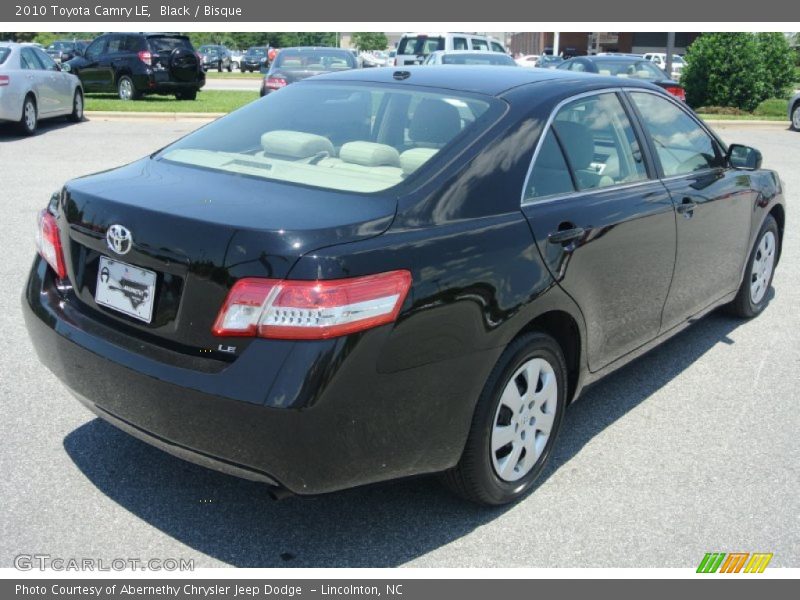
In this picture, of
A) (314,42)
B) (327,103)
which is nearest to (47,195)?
(327,103)

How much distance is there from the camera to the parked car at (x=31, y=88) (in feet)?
45.5

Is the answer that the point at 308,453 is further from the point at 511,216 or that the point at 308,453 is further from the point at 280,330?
the point at 511,216

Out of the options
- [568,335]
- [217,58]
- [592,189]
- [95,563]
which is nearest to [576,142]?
[592,189]

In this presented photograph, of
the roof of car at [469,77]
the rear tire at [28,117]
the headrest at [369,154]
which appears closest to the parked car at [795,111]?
the rear tire at [28,117]

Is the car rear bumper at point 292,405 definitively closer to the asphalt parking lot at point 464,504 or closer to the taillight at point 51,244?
the taillight at point 51,244

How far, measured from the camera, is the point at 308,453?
2717mm

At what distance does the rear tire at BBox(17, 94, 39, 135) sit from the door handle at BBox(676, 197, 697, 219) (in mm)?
12609

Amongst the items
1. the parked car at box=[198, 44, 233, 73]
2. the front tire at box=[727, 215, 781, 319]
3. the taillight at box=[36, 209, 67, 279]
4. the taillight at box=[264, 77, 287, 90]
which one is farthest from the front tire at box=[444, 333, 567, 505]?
the parked car at box=[198, 44, 233, 73]

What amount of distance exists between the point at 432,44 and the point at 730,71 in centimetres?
781

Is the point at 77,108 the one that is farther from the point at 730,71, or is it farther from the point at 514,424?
the point at 730,71

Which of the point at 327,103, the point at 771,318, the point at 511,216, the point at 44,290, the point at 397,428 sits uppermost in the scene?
the point at 327,103

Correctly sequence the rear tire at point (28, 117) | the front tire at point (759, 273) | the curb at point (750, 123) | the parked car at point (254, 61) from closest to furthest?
the front tire at point (759, 273) → the rear tire at point (28, 117) → the curb at point (750, 123) → the parked car at point (254, 61)

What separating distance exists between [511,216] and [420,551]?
4.26ft

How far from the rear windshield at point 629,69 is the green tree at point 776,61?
652 centimetres
